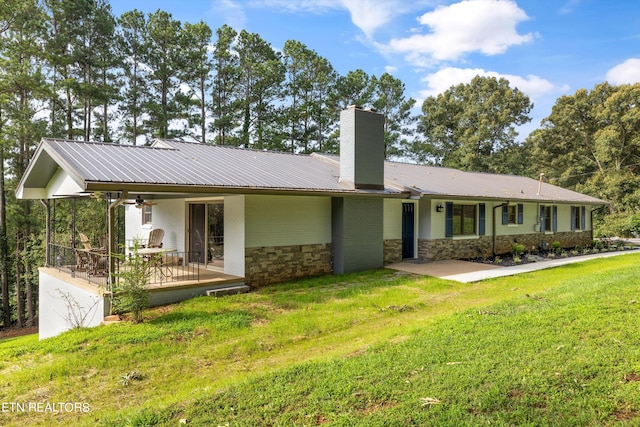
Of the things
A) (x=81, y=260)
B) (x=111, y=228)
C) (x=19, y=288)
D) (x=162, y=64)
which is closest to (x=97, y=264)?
(x=81, y=260)

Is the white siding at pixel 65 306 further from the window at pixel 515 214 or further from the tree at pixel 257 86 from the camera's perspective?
the tree at pixel 257 86

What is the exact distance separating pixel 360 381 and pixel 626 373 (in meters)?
2.61

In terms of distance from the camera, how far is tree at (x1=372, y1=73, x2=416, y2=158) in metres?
30.4

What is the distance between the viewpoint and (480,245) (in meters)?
15.2

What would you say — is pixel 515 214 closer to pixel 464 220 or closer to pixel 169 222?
pixel 464 220

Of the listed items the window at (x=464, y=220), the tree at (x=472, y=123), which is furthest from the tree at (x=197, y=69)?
the tree at (x=472, y=123)

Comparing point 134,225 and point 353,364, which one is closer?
point 353,364

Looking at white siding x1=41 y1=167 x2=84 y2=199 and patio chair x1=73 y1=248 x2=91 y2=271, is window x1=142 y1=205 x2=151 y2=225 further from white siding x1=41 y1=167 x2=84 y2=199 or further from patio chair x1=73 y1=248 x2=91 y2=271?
patio chair x1=73 y1=248 x2=91 y2=271

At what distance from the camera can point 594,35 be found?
11398 millimetres

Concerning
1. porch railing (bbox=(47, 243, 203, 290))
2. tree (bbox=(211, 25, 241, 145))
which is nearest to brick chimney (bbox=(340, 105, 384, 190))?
porch railing (bbox=(47, 243, 203, 290))

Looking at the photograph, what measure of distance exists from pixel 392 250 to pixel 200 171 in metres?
6.92

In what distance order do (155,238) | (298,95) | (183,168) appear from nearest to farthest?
(183,168) < (155,238) < (298,95)

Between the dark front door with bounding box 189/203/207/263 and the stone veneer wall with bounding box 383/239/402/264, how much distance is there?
5.84 metres

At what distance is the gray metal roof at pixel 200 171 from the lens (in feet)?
25.3
